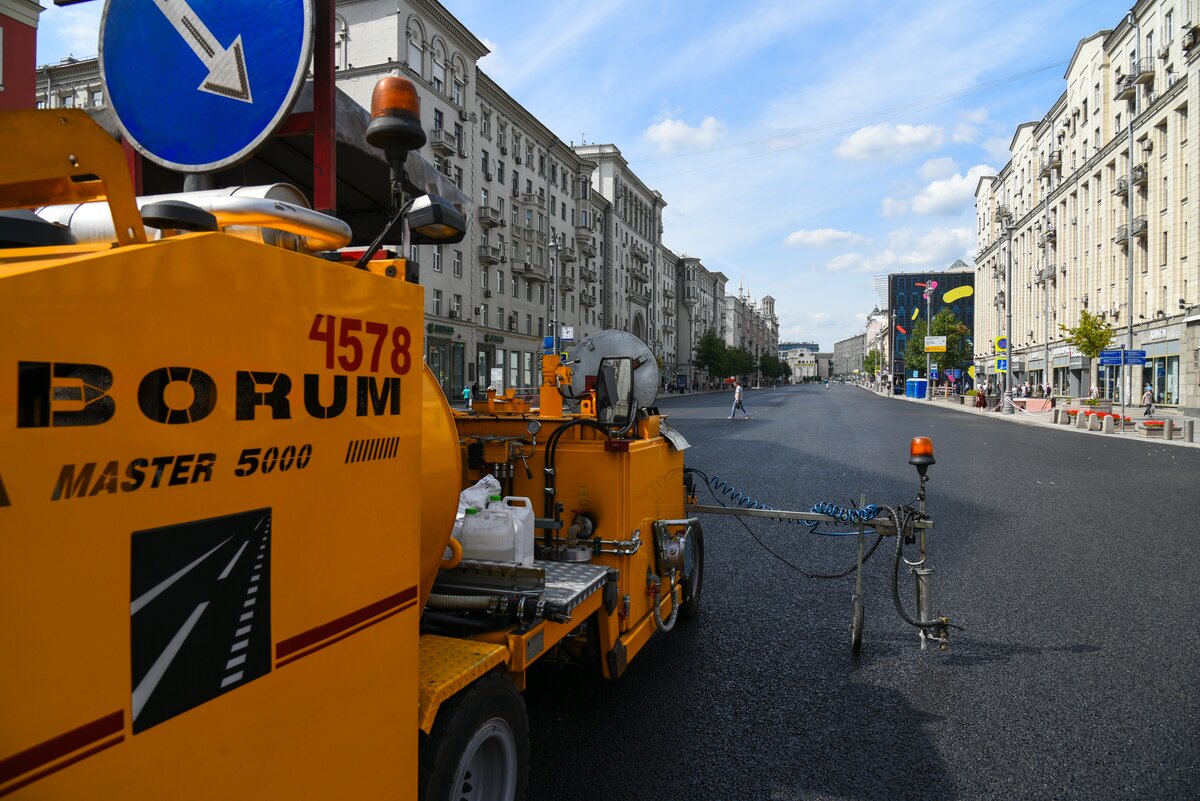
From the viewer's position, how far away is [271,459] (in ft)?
5.22

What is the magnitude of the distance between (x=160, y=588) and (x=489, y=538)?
181cm

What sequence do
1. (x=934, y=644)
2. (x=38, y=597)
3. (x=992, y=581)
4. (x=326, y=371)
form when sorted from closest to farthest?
(x=38, y=597) → (x=326, y=371) → (x=934, y=644) → (x=992, y=581)

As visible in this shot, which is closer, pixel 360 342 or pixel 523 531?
pixel 360 342

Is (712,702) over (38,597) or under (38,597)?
under

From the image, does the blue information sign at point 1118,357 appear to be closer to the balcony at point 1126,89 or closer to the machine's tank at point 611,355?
the balcony at point 1126,89

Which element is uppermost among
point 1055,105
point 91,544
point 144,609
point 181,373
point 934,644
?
point 1055,105

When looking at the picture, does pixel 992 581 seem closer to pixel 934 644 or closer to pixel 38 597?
pixel 934 644

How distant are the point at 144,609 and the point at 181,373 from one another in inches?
16.8

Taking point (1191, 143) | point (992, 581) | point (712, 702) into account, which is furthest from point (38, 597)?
point (1191, 143)

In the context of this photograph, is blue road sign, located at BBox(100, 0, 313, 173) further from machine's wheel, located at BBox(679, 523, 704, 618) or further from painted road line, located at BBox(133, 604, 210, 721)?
machine's wheel, located at BBox(679, 523, 704, 618)

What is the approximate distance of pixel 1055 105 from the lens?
5603 cm

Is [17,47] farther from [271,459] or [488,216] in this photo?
[488,216]

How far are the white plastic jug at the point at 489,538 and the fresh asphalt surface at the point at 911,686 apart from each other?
3.56ft

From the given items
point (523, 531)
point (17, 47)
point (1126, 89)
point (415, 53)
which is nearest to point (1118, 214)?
point (1126, 89)
